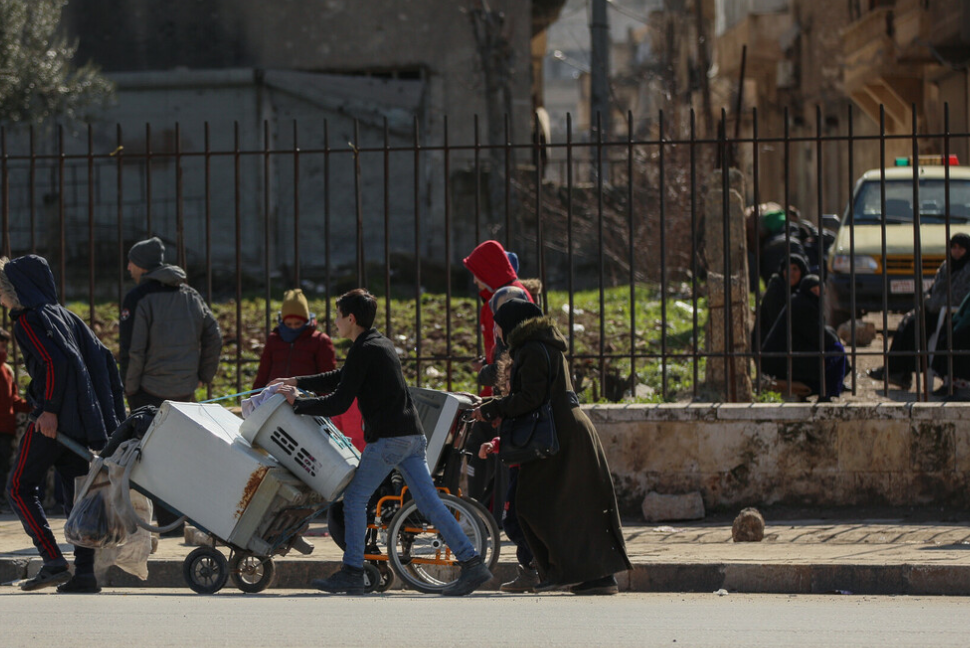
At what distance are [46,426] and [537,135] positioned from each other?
372 cm

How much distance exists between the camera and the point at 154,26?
21578 mm

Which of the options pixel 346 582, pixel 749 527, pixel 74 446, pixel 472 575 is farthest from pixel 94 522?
pixel 749 527

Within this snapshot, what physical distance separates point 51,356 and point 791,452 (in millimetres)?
4488

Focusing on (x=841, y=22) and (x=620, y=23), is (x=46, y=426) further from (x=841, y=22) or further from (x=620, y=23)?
(x=620, y=23)

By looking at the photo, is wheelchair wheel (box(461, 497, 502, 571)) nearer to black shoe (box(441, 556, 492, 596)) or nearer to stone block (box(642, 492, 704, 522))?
black shoe (box(441, 556, 492, 596))

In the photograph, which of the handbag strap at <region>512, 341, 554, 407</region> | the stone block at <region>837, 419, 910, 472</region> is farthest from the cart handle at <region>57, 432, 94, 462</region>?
the stone block at <region>837, 419, 910, 472</region>

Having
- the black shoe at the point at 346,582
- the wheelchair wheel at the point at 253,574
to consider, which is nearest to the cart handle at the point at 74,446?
the wheelchair wheel at the point at 253,574

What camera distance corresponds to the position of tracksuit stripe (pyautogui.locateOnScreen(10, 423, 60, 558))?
21.5 ft

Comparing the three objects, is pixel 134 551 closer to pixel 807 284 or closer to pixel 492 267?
pixel 492 267

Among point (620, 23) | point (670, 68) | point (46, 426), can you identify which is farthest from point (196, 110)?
point (620, 23)

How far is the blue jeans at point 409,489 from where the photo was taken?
621 centimetres

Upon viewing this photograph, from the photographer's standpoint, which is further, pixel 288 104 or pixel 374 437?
pixel 288 104

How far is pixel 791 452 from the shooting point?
329 inches

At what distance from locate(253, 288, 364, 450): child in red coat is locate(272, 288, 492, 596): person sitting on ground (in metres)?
1.83
